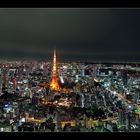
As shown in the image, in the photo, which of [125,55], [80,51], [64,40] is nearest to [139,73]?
[125,55]

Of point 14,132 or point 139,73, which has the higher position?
point 139,73

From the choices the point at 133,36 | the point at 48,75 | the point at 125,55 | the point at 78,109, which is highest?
the point at 133,36

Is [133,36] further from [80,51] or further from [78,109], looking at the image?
[78,109]

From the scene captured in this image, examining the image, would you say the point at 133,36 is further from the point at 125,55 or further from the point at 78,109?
the point at 78,109

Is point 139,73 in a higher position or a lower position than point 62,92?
higher

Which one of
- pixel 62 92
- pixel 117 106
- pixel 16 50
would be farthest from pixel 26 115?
pixel 117 106
